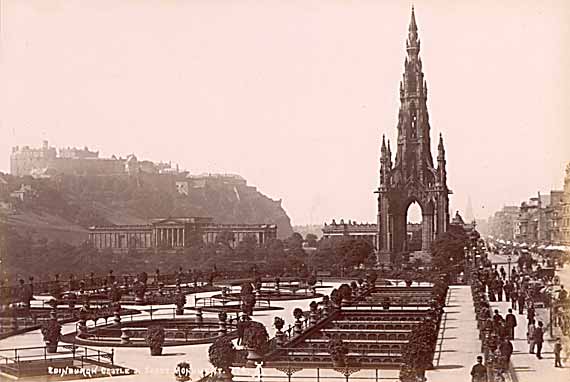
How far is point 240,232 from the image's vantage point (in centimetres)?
603

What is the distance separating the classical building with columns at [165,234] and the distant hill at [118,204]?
4 centimetres

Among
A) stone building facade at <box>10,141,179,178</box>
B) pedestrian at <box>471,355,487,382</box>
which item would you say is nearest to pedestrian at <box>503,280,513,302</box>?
pedestrian at <box>471,355,487,382</box>

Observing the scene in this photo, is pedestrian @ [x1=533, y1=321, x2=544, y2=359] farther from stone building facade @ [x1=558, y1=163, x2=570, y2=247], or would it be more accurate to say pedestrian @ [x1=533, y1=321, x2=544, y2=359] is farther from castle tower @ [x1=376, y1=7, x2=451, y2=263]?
castle tower @ [x1=376, y1=7, x2=451, y2=263]

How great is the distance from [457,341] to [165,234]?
174 cm

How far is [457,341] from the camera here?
6031mm

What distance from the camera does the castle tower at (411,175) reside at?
5.82 m

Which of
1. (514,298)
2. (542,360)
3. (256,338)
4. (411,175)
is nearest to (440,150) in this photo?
(411,175)

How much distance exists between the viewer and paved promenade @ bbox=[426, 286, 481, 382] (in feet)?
18.0

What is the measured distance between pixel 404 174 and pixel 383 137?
237mm

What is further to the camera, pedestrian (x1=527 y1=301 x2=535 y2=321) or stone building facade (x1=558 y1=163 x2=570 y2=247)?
pedestrian (x1=527 y1=301 x2=535 y2=321)

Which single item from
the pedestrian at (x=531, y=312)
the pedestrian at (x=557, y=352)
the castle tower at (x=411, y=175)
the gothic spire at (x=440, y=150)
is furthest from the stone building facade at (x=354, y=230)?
the pedestrian at (x=557, y=352)

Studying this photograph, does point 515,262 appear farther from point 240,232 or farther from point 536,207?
point 240,232

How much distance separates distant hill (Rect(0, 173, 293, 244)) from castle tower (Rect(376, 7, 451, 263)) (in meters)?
0.58

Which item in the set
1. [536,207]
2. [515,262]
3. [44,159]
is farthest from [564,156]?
[44,159]
